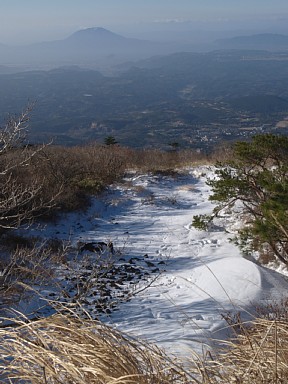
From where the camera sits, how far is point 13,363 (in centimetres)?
161

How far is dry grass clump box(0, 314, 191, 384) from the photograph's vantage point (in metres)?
1.44

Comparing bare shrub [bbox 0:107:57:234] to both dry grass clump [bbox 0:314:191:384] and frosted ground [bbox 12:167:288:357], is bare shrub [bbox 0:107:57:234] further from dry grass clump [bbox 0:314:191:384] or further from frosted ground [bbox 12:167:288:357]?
dry grass clump [bbox 0:314:191:384]

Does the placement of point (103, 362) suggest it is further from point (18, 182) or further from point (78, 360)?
point (18, 182)

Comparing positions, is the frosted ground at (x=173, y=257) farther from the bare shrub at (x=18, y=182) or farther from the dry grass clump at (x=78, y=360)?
the dry grass clump at (x=78, y=360)

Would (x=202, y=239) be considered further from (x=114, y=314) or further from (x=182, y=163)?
(x=182, y=163)

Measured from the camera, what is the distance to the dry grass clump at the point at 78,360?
1.44m

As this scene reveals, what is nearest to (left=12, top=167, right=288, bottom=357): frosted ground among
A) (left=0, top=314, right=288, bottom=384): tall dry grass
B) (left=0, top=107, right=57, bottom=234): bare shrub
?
(left=0, top=107, right=57, bottom=234): bare shrub

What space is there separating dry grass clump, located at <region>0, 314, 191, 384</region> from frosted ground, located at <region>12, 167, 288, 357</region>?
1.44 meters

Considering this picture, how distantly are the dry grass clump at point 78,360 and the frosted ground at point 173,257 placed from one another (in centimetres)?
144

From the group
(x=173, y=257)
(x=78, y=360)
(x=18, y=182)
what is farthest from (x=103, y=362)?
(x=18, y=182)

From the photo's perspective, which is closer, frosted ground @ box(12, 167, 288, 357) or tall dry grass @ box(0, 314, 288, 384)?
tall dry grass @ box(0, 314, 288, 384)

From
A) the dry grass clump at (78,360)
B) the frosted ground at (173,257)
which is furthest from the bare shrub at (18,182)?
the dry grass clump at (78,360)

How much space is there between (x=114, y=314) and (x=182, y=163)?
1156cm

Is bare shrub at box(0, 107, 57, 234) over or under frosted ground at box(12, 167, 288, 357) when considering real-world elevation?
over
